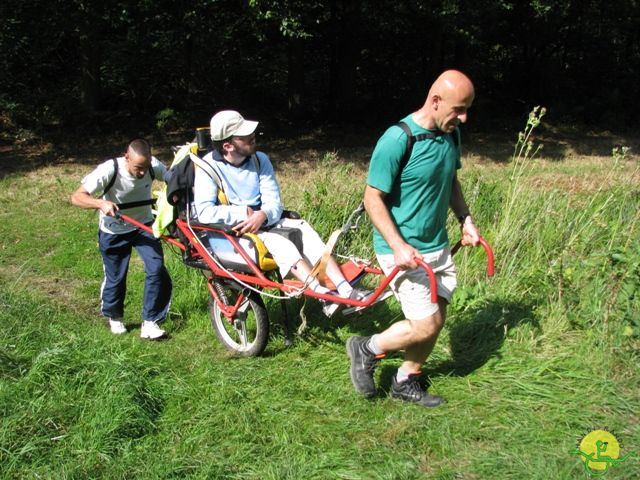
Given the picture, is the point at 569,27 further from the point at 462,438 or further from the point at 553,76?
the point at 462,438

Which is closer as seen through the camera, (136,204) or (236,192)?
(236,192)

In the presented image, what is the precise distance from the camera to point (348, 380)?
426cm

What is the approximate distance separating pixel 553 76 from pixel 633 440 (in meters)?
16.8

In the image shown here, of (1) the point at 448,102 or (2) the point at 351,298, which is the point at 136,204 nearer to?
(2) the point at 351,298

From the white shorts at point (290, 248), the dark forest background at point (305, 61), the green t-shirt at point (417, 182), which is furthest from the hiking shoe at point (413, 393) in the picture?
the dark forest background at point (305, 61)

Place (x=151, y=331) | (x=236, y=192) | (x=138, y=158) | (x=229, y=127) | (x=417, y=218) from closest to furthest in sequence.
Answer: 1. (x=417, y=218)
2. (x=229, y=127)
3. (x=236, y=192)
4. (x=138, y=158)
5. (x=151, y=331)

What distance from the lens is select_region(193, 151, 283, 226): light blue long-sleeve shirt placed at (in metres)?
4.38

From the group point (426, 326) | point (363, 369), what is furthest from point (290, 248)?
point (426, 326)

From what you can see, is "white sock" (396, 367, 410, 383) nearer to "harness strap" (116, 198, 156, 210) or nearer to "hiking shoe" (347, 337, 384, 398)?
"hiking shoe" (347, 337, 384, 398)

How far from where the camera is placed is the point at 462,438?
359cm

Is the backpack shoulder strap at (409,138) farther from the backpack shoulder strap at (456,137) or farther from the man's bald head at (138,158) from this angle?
the man's bald head at (138,158)

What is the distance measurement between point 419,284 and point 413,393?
0.74m

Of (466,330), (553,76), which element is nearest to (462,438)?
(466,330)

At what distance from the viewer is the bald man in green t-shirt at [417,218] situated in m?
3.39
